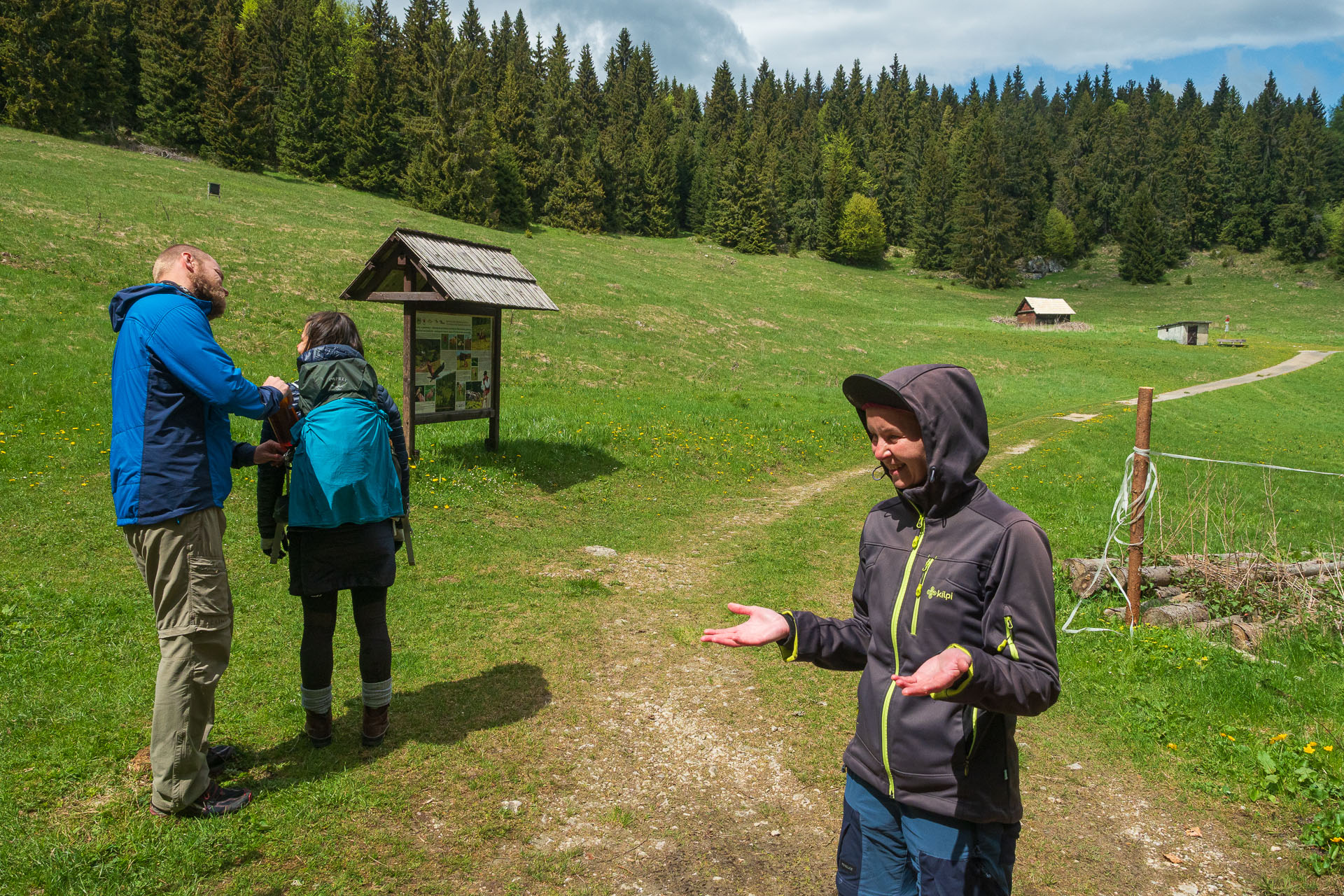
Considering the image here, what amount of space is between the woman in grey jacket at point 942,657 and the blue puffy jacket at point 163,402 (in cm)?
296

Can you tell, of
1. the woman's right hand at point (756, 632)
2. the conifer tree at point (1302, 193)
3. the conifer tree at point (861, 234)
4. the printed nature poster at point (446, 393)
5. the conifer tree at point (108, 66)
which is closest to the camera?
the woman's right hand at point (756, 632)

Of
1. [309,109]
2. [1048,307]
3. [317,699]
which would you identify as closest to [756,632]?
[317,699]

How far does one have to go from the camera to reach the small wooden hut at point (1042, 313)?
59781 millimetres

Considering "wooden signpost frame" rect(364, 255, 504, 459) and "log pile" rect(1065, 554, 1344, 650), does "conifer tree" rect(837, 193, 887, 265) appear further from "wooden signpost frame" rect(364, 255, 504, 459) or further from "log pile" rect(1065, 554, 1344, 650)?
"log pile" rect(1065, 554, 1344, 650)

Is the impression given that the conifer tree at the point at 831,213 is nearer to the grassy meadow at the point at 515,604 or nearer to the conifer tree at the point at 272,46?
the conifer tree at the point at 272,46

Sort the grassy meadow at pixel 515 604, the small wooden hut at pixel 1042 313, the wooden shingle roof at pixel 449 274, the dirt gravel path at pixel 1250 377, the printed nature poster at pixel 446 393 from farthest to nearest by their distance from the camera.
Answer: the small wooden hut at pixel 1042 313
the dirt gravel path at pixel 1250 377
the printed nature poster at pixel 446 393
the wooden shingle roof at pixel 449 274
the grassy meadow at pixel 515 604

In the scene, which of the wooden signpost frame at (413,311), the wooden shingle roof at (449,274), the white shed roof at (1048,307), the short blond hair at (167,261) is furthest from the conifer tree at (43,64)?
the white shed roof at (1048,307)

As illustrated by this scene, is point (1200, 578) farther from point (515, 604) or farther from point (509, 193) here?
point (509, 193)

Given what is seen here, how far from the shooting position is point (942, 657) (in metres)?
2.00

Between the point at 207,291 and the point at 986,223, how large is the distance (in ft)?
295

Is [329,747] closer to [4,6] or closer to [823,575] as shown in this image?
[823,575]

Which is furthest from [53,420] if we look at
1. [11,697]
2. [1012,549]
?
[1012,549]

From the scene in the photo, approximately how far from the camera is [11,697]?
471 centimetres

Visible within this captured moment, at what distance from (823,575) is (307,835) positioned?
6318 mm
